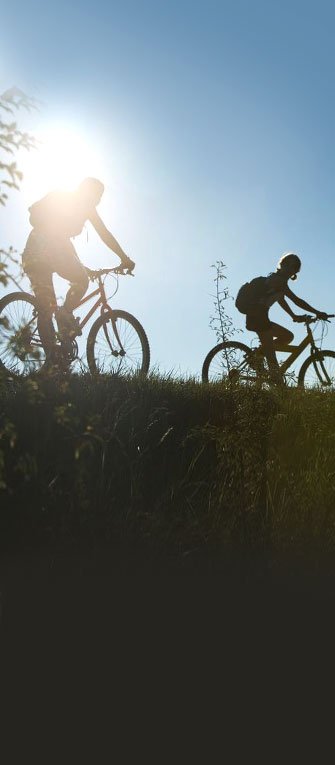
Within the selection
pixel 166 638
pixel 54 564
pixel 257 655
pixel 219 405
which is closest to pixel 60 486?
pixel 54 564

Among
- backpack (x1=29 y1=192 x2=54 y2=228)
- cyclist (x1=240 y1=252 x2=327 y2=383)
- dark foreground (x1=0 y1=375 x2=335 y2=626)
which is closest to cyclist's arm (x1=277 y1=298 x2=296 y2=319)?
cyclist (x1=240 y1=252 x2=327 y2=383)

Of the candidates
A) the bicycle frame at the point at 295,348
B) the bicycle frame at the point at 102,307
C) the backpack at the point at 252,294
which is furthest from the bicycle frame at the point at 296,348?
the bicycle frame at the point at 102,307

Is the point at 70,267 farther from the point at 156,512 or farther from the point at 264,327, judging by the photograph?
the point at 156,512

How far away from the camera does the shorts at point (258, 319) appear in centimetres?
1127

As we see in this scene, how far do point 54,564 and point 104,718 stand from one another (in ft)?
4.66

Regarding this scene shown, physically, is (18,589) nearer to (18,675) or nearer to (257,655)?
(18,675)

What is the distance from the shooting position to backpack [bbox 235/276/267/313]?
1129cm

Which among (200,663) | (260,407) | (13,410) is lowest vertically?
(200,663)

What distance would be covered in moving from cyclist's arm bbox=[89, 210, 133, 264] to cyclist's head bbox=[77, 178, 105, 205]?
0.21 metres

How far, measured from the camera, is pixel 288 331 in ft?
37.7

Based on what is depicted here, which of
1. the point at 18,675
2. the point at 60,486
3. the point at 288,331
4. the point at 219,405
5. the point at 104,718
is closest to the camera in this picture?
the point at 104,718

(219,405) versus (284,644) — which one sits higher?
(219,405)

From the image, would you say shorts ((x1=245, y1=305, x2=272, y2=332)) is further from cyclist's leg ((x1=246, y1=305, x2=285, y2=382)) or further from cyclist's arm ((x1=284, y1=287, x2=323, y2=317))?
cyclist's arm ((x1=284, y1=287, x2=323, y2=317))

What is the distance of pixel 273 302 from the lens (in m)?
11.3
